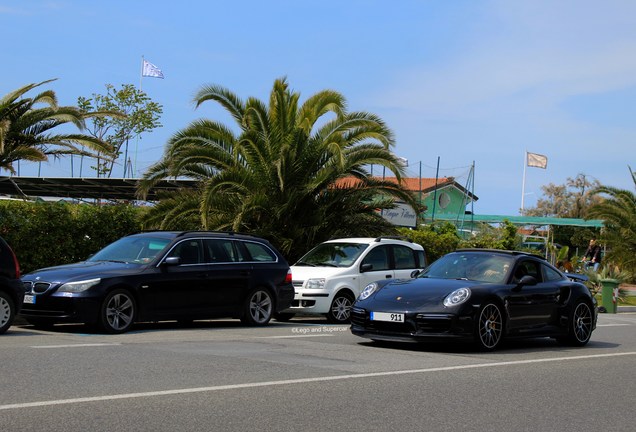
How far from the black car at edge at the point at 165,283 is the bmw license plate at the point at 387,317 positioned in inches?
148

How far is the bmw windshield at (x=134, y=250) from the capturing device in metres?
14.4

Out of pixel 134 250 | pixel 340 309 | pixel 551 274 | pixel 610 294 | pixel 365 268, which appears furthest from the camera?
pixel 610 294

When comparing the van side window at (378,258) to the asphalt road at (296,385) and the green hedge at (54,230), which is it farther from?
the green hedge at (54,230)

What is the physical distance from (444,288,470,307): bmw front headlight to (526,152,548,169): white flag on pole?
78.3 meters

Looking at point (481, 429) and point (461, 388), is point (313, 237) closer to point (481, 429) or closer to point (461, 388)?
point (461, 388)

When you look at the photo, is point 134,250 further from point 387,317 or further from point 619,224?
point 619,224

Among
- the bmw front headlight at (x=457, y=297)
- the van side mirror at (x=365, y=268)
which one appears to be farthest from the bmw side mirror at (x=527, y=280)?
the van side mirror at (x=365, y=268)

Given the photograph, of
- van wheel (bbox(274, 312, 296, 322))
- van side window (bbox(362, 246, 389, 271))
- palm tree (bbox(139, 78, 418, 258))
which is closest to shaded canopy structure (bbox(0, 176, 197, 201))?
palm tree (bbox(139, 78, 418, 258))

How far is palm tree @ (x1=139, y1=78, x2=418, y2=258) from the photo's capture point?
2162 cm

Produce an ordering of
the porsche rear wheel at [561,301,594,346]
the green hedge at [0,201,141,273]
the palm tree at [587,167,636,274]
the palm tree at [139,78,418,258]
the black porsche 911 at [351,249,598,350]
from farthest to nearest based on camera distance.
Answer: the palm tree at [587,167,636,274]
the palm tree at [139,78,418,258]
the green hedge at [0,201,141,273]
the porsche rear wheel at [561,301,594,346]
the black porsche 911 at [351,249,598,350]

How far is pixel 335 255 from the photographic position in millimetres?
18281

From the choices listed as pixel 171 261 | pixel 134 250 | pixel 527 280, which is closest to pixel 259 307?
pixel 171 261

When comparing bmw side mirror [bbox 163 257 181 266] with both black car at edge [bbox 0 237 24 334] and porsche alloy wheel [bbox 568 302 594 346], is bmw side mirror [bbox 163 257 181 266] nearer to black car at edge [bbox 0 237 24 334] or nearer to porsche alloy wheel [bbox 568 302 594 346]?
black car at edge [bbox 0 237 24 334]

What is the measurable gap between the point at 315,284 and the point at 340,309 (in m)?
0.73
